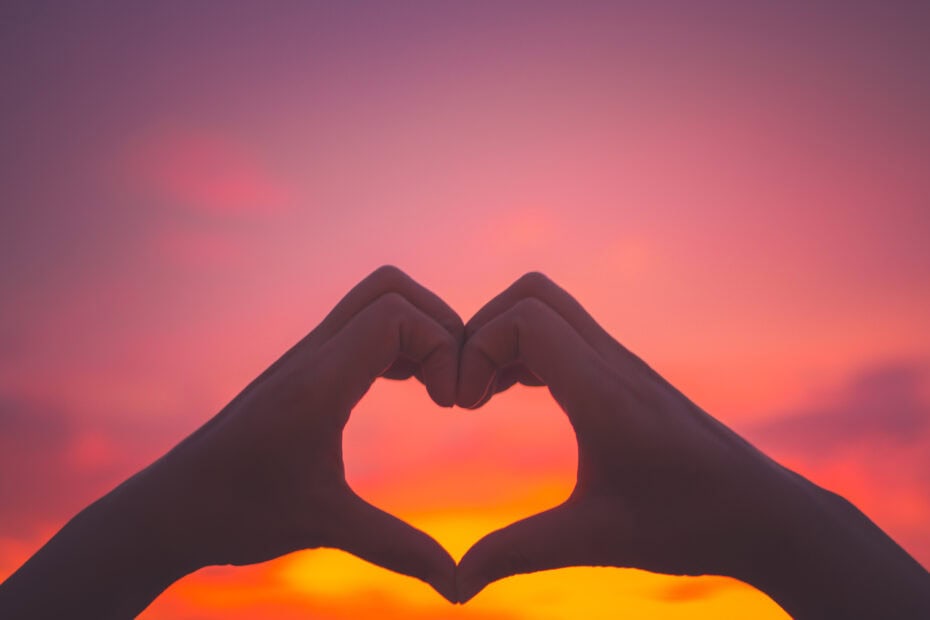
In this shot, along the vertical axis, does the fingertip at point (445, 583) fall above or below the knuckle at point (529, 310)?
below

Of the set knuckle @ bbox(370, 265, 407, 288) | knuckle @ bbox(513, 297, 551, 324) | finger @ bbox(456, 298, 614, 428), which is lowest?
finger @ bbox(456, 298, 614, 428)

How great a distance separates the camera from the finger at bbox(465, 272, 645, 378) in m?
4.88

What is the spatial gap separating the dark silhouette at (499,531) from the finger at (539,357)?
1 cm

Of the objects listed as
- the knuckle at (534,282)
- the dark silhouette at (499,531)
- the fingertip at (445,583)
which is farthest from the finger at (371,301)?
the fingertip at (445,583)

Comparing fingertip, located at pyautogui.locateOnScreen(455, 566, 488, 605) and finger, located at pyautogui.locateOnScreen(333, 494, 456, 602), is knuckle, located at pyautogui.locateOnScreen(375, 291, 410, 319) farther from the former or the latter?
fingertip, located at pyautogui.locateOnScreen(455, 566, 488, 605)

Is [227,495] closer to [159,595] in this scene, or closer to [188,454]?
[188,454]

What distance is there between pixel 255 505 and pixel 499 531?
5.26 feet

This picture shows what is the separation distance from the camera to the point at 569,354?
451 centimetres

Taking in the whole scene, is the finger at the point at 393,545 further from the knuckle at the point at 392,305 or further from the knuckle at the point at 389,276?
the knuckle at the point at 389,276

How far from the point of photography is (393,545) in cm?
453

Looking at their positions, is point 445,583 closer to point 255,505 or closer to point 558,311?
point 255,505

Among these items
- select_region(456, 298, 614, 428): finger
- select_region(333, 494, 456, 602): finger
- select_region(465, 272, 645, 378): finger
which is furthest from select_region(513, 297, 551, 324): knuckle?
select_region(333, 494, 456, 602): finger

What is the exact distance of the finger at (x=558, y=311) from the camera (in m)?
4.88

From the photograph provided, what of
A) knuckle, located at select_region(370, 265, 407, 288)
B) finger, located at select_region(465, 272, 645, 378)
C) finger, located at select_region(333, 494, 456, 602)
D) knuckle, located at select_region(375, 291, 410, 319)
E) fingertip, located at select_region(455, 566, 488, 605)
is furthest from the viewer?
knuckle, located at select_region(370, 265, 407, 288)
